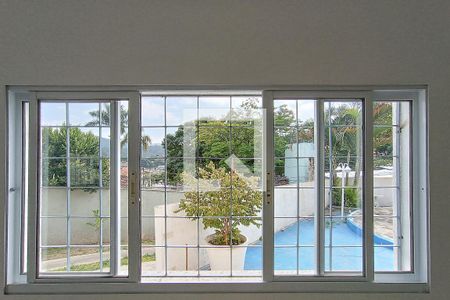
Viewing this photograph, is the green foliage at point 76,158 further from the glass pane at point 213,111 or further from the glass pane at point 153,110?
the glass pane at point 213,111

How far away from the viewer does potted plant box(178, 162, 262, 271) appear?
6.52 feet

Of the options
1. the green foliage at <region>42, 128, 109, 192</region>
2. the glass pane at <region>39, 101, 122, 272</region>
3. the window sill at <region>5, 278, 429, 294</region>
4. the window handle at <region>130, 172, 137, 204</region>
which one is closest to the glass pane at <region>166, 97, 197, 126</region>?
the glass pane at <region>39, 101, 122, 272</region>

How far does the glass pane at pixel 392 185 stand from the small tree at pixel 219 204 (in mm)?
939

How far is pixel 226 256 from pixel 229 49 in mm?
1441

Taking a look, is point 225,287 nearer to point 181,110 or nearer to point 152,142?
point 152,142

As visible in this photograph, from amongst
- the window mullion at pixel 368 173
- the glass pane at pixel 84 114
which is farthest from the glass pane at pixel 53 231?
the window mullion at pixel 368 173

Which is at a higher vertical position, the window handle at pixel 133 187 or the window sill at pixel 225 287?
the window handle at pixel 133 187

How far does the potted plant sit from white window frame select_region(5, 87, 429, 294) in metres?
0.15

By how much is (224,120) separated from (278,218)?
793 mm

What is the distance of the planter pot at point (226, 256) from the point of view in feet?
6.51

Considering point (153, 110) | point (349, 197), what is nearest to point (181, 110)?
point (153, 110)

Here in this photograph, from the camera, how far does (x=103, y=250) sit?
197cm

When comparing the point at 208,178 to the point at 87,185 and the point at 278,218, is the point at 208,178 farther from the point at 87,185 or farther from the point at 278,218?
the point at 87,185

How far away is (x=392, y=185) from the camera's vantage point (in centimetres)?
202
